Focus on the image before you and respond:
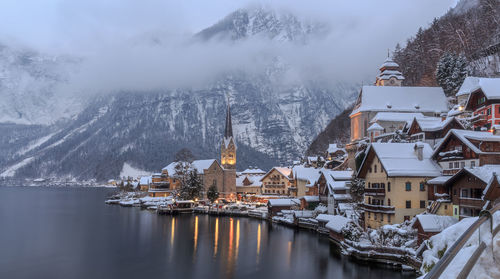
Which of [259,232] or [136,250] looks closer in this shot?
[136,250]

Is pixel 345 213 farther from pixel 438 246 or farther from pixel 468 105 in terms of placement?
pixel 438 246

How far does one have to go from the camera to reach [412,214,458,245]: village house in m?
33.2

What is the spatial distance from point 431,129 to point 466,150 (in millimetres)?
10710

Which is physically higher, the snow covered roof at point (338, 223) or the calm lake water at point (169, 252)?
the snow covered roof at point (338, 223)

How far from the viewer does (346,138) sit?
112312 millimetres

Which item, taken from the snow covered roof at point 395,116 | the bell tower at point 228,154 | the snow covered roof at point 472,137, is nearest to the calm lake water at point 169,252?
the snow covered roof at point 472,137

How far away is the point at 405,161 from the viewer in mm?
41531

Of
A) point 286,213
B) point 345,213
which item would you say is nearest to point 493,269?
point 345,213

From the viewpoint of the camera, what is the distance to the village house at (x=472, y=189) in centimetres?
3045

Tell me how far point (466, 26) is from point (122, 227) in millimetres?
86140

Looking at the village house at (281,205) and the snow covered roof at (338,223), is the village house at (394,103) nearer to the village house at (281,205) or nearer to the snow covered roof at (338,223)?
the village house at (281,205)

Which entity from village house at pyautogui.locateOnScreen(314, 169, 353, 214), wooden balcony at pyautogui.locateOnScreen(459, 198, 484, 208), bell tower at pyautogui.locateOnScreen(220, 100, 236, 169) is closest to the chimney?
wooden balcony at pyautogui.locateOnScreen(459, 198, 484, 208)

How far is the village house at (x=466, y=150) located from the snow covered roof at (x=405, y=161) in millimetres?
1455

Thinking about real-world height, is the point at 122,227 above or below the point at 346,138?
below
